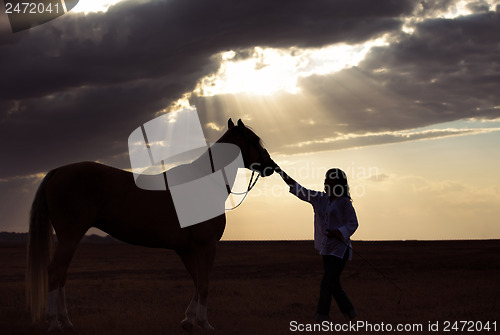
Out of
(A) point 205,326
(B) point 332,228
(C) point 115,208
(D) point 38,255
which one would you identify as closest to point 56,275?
(D) point 38,255

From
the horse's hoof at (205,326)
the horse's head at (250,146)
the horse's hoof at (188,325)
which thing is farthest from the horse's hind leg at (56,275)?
the horse's head at (250,146)

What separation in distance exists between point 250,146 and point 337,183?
1542 mm

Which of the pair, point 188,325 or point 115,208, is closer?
point 115,208

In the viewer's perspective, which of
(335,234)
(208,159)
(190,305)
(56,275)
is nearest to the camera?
(56,275)

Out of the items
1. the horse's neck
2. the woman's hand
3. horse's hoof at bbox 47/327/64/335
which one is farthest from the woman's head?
horse's hoof at bbox 47/327/64/335

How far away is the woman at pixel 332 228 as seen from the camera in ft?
24.7

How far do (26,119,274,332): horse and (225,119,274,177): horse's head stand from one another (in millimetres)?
1123

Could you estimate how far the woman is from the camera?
753 centimetres

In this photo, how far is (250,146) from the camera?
824cm

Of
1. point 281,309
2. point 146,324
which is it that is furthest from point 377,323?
point 146,324

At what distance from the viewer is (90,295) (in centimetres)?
1298

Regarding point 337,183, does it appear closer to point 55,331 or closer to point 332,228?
point 332,228

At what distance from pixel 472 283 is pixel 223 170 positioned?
10.4 m

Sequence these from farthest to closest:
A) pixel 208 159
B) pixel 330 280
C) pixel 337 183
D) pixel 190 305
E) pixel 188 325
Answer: pixel 208 159 < pixel 190 305 < pixel 188 325 < pixel 337 183 < pixel 330 280
